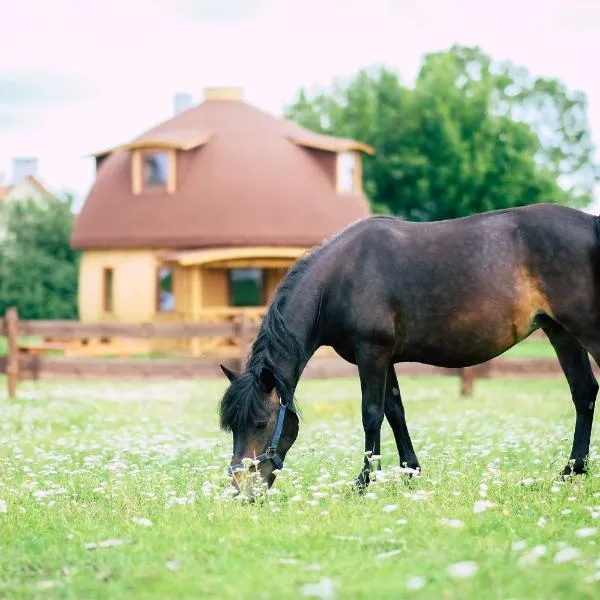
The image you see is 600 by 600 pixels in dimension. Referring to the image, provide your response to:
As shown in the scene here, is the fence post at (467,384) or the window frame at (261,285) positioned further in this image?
the window frame at (261,285)

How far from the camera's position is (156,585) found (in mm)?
4691

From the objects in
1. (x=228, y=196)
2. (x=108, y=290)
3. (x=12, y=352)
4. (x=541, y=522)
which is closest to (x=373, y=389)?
(x=541, y=522)

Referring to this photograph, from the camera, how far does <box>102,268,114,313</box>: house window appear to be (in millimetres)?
32334

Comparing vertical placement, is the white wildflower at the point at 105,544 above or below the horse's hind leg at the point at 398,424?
below

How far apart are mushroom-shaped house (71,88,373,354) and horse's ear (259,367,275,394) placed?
2186cm

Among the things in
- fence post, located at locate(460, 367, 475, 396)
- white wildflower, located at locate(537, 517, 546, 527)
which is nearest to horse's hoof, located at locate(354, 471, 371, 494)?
white wildflower, located at locate(537, 517, 546, 527)

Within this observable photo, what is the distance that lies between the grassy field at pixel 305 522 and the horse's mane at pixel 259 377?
1.70ft

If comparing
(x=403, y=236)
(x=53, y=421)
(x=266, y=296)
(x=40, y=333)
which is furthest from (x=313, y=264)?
(x=266, y=296)

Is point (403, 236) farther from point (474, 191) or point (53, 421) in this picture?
point (474, 191)

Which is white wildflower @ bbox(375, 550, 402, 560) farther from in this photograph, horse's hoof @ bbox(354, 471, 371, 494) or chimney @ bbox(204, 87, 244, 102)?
chimney @ bbox(204, 87, 244, 102)

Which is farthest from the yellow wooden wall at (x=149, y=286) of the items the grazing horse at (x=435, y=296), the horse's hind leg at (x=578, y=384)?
the grazing horse at (x=435, y=296)

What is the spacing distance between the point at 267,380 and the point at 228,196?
938 inches

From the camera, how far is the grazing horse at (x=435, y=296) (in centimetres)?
756

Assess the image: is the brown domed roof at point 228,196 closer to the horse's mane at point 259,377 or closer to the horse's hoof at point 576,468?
the horse's hoof at point 576,468
